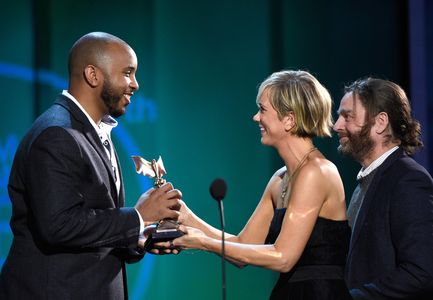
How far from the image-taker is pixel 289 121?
273 centimetres

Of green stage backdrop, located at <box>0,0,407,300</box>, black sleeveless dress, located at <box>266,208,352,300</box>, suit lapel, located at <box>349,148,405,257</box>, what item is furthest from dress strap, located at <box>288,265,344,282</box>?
green stage backdrop, located at <box>0,0,407,300</box>

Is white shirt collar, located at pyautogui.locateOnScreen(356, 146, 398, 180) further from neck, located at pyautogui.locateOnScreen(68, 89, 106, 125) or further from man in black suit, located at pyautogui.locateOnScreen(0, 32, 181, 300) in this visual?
neck, located at pyautogui.locateOnScreen(68, 89, 106, 125)

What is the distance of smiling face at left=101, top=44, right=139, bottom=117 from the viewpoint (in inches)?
97.8

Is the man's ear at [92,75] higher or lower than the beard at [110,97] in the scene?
higher

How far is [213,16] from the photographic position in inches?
175

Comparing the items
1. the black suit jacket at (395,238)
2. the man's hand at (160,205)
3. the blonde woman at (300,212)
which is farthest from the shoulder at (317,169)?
the man's hand at (160,205)

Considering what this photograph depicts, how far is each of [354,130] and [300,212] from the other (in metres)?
0.56

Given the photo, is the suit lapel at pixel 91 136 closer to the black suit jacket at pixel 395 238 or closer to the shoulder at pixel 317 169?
the shoulder at pixel 317 169

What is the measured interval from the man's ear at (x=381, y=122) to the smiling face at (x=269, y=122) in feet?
1.37

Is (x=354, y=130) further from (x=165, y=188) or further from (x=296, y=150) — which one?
(x=165, y=188)

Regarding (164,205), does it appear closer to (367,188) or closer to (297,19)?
(367,188)

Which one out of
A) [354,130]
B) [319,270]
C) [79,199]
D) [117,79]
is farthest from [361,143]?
[79,199]

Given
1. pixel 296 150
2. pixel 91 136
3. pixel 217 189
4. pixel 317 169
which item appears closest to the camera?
pixel 217 189

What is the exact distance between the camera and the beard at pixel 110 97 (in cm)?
248
